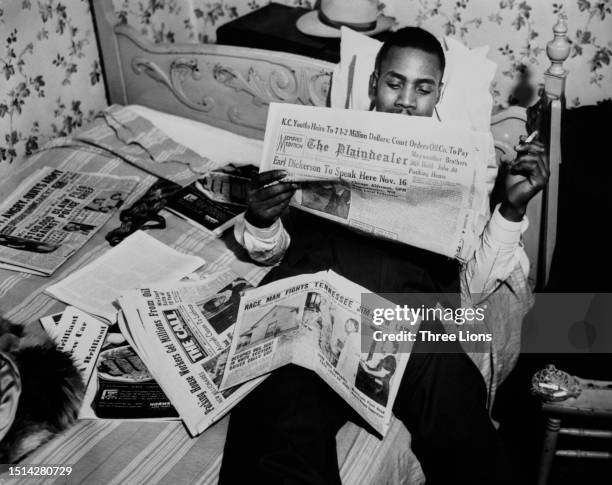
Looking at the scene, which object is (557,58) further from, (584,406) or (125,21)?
(125,21)

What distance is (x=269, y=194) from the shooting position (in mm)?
1211

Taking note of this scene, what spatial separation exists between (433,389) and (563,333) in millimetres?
417

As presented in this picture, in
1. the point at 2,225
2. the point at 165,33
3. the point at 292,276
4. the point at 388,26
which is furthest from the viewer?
the point at 165,33

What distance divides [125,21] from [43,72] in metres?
0.38

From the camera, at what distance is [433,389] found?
3.74ft

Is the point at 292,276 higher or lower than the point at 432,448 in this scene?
higher

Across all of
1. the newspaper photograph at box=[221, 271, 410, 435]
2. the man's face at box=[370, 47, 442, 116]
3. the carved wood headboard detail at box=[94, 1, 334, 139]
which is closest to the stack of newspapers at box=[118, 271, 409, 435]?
the newspaper photograph at box=[221, 271, 410, 435]

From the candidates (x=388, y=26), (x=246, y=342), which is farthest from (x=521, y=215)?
(x=388, y=26)

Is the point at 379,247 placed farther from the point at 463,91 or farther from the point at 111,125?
the point at 111,125

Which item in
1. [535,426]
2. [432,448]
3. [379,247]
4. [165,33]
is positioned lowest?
[535,426]

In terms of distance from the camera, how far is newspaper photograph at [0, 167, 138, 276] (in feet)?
4.99

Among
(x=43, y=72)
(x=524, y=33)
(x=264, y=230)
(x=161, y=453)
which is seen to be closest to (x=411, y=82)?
(x=264, y=230)

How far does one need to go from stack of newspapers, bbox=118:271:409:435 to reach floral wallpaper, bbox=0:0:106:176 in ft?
3.08

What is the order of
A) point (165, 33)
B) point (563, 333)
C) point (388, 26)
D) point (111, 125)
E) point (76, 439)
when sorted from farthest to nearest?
point (165, 33) < point (111, 125) < point (388, 26) < point (563, 333) < point (76, 439)
